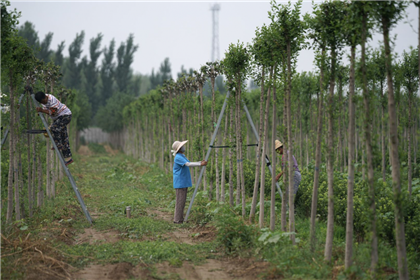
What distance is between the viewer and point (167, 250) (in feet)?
21.0

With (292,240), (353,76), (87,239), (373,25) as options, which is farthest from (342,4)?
(87,239)

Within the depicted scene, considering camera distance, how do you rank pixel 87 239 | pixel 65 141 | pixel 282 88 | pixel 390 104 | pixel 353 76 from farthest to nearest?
pixel 65 141 → pixel 87 239 → pixel 282 88 → pixel 353 76 → pixel 390 104

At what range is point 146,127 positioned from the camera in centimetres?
2638

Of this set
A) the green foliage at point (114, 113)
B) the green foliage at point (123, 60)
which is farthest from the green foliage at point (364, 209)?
the green foliage at point (123, 60)

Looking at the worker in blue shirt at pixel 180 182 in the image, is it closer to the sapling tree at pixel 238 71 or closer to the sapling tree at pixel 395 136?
the sapling tree at pixel 238 71

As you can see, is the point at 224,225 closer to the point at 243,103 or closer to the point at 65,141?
the point at 243,103

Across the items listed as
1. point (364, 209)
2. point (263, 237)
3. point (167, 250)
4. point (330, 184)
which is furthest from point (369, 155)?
point (167, 250)

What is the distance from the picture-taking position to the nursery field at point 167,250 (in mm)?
5340

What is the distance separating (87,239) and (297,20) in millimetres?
5537

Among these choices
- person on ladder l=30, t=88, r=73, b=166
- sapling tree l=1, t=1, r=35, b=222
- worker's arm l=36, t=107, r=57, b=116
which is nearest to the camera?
sapling tree l=1, t=1, r=35, b=222

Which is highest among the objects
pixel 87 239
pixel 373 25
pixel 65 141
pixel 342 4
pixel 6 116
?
pixel 342 4

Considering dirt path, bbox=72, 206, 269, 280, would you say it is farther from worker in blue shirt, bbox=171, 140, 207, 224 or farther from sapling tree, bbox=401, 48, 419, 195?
sapling tree, bbox=401, 48, 419, 195

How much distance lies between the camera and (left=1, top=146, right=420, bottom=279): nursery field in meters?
5.34

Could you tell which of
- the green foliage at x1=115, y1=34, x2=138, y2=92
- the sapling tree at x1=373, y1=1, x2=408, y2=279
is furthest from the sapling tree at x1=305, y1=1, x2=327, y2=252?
the green foliage at x1=115, y1=34, x2=138, y2=92
